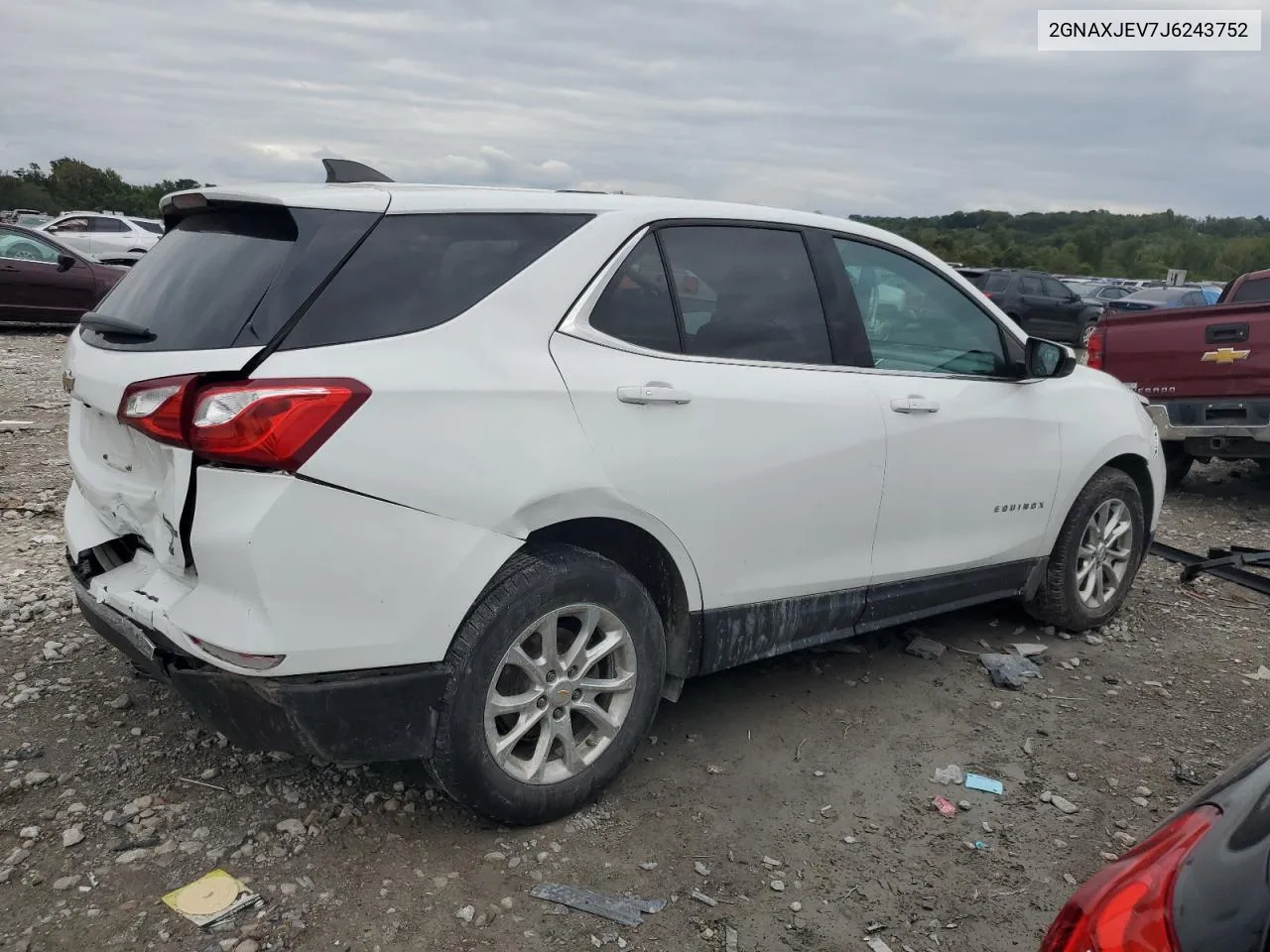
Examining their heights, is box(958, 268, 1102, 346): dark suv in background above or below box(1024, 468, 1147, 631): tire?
above

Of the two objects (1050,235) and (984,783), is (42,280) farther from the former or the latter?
(1050,235)

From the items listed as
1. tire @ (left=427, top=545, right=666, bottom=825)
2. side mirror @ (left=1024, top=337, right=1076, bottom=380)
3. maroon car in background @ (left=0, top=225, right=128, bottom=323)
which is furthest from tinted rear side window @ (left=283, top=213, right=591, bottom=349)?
maroon car in background @ (left=0, top=225, right=128, bottom=323)

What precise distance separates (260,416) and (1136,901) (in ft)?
6.62

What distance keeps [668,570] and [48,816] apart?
1.96m

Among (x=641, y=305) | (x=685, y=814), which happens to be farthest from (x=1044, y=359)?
(x=685, y=814)

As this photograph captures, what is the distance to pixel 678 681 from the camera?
3.42 m

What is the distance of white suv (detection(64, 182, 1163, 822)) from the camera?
254 centimetres

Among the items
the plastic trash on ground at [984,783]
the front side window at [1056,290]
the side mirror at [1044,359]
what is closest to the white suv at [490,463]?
the side mirror at [1044,359]

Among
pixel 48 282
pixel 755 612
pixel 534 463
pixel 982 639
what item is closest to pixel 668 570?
pixel 755 612

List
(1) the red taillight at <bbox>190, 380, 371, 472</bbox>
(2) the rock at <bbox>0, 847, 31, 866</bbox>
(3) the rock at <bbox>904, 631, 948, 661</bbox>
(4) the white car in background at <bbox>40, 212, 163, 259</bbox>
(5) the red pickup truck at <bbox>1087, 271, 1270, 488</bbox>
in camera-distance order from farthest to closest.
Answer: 1. (4) the white car in background at <bbox>40, 212, 163, 259</bbox>
2. (5) the red pickup truck at <bbox>1087, 271, 1270, 488</bbox>
3. (3) the rock at <bbox>904, 631, 948, 661</bbox>
4. (2) the rock at <bbox>0, 847, 31, 866</bbox>
5. (1) the red taillight at <bbox>190, 380, 371, 472</bbox>

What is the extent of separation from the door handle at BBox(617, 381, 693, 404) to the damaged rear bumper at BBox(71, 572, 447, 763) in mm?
919

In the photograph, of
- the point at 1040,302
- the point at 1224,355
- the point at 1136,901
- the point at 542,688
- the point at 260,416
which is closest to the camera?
the point at 1136,901

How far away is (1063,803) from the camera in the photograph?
3.40 metres

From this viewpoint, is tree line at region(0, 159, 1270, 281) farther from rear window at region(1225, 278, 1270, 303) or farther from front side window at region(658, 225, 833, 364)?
front side window at region(658, 225, 833, 364)
